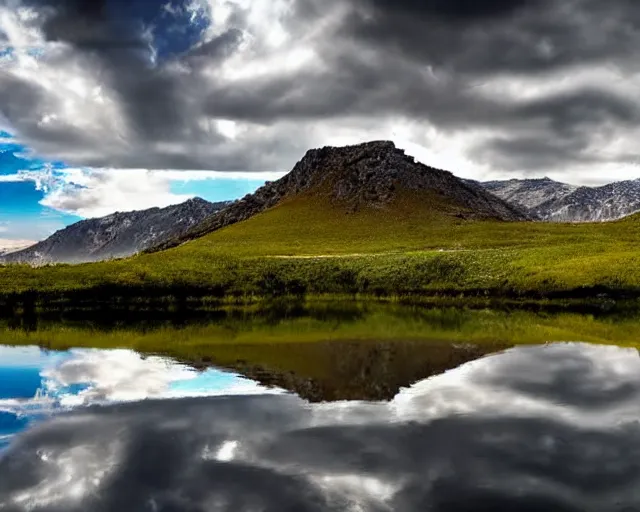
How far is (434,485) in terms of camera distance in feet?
57.8

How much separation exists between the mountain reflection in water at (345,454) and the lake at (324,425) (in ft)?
0.25

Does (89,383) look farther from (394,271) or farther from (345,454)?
(394,271)

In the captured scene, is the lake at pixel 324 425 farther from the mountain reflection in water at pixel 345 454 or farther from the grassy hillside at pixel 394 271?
the grassy hillside at pixel 394 271

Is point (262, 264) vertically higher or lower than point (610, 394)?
higher

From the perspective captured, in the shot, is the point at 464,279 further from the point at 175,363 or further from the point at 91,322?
the point at 175,363

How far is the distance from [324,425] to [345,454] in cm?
323

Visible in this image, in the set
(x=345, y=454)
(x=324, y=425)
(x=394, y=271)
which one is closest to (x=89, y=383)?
(x=324, y=425)

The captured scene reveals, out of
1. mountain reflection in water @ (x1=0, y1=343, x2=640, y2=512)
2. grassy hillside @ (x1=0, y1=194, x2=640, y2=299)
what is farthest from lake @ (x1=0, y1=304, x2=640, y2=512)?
grassy hillside @ (x1=0, y1=194, x2=640, y2=299)

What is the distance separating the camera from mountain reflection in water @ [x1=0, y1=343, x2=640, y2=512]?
16.9 metres

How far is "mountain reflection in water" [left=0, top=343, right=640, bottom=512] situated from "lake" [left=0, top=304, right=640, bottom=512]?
77 mm

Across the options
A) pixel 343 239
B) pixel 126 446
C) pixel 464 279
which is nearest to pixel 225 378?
pixel 126 446

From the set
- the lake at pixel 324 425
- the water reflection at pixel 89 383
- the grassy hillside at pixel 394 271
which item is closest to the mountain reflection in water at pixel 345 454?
the lake at pixel 324 425

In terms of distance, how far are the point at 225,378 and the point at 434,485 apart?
1663 centimetres

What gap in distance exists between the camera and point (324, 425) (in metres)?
23.2
